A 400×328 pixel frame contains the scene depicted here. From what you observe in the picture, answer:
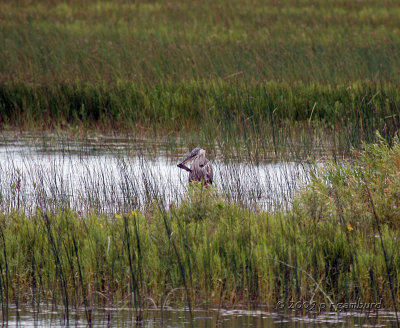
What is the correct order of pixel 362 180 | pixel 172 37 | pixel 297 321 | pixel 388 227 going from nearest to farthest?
pixel 297 321, pixel 388 227, pixel 362 180, pixel 172 37

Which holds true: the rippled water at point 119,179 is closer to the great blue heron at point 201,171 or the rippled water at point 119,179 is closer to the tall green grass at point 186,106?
the great blue heron at point 201,171

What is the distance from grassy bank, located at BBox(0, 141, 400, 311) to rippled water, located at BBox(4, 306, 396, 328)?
4.3 inches

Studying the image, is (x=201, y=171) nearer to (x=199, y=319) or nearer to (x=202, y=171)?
(x=202, y=171)

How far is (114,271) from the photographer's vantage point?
5434 millimetres

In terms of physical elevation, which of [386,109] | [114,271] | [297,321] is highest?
[386,109]

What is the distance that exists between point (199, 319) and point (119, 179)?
4286mm

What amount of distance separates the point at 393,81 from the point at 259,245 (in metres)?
10.0

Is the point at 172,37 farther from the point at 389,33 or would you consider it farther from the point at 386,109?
the point at 386,109

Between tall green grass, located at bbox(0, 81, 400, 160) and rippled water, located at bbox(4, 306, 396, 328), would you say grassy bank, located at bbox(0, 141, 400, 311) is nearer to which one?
rippled water, located at bbox(4, 306, 396, 328)

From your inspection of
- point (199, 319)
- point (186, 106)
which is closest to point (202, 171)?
point (199, 319)

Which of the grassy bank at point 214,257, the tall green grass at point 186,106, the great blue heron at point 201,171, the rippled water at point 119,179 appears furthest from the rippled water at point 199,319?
the tall green grass at point 186,106

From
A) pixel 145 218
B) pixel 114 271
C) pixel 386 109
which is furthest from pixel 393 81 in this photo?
pixel 114 271

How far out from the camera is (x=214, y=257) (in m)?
5.41

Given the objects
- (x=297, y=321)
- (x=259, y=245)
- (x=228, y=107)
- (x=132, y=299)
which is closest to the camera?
(x=297, y=321)
